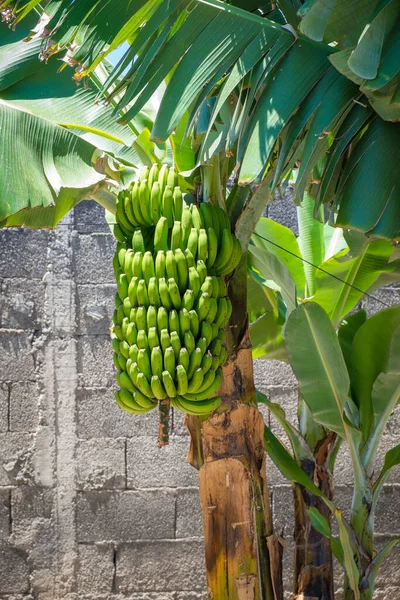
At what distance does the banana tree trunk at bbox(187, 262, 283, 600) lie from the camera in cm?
173

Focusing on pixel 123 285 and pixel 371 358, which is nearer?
pixel 123 285

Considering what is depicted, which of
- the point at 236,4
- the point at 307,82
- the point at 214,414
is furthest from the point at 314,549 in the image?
the point at 236,4

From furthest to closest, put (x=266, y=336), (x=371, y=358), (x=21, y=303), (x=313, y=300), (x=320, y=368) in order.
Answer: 1. (x=21, y=303)
2. (x=266, y=336)
3. (x=313, y=300)
4. (x=371, y=358)
5. (x=320, y=368)

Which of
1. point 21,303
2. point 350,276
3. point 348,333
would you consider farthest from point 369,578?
point 21,303

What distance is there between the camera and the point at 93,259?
2959 millimetres

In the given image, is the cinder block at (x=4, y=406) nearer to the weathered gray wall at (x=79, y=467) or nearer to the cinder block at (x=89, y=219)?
the weathered gray wall at (x=79, y=467)

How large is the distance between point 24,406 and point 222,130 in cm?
165

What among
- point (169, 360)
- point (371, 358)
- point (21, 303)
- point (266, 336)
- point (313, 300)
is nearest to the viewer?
point (169, 360)

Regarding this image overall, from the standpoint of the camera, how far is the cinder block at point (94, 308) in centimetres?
293

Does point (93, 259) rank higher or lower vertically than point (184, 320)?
higher

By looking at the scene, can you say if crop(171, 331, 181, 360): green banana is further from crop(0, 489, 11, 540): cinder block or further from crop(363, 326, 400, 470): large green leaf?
crop(0, 489, 11, 540): cinder block

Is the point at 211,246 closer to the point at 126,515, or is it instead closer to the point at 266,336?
the point at 266,336

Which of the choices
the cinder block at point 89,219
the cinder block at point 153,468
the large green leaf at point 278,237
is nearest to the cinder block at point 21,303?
the cinder block at point 89,219

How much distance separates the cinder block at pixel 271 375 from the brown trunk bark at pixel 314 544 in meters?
0.80
